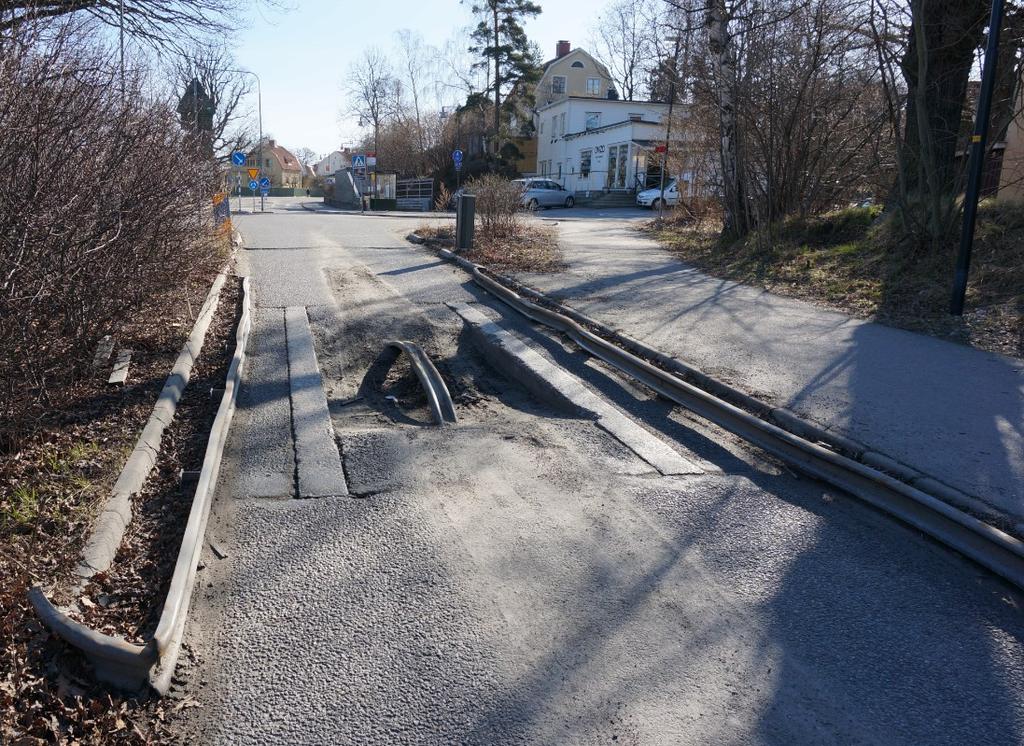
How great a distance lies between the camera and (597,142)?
53.5 metres

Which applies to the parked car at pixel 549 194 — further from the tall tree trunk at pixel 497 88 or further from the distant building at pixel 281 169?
the distant building at pixel 281 169

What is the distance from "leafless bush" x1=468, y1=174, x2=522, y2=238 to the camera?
61.4 feet

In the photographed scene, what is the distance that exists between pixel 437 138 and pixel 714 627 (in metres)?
65.2

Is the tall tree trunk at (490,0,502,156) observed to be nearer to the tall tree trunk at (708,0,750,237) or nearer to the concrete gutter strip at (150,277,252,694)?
the tall tree trunk at (708,0,750,237)

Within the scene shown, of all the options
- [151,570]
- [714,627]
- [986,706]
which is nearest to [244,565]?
[151,570]

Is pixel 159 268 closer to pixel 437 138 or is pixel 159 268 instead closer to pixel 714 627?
pixel 714 627

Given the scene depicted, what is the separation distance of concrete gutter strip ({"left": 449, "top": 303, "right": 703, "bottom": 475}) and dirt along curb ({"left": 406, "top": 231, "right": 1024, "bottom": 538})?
102 centimetres

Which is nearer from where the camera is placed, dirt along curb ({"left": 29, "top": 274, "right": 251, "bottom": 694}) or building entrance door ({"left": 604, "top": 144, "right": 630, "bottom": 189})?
dirt along curb ({"left": 29, "top": 274, "right": 251, "bottom": 694})

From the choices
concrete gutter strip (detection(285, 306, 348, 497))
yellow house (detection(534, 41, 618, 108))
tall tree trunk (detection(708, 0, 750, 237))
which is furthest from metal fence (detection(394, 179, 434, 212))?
concrete gutter strip (detection(285, 306, 348, 497))

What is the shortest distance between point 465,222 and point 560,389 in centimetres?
998

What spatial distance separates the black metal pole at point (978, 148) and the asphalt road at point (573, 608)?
5.15 metres

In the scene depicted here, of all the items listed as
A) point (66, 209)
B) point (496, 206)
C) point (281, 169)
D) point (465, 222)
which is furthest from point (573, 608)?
point (281, 169)

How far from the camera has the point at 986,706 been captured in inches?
127

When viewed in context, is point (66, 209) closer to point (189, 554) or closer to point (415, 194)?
point (189, 554)
